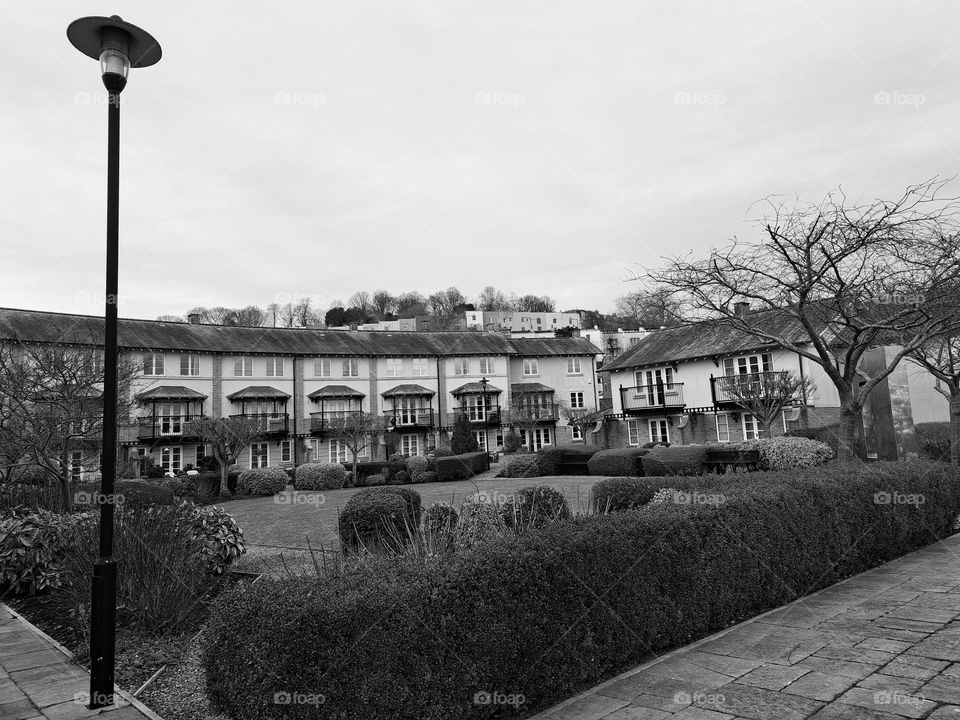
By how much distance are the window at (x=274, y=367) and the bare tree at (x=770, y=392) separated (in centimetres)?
2528

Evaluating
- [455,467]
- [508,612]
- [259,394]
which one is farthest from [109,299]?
[259,394]

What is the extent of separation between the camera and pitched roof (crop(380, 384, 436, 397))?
40656mm

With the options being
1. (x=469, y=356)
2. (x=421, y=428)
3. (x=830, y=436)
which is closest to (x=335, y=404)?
(x=421, y=428)

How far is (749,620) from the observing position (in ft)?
20.2

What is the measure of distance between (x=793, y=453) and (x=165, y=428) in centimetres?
3040

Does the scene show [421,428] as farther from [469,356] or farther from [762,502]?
[762,502]

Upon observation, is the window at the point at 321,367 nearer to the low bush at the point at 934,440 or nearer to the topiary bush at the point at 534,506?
the low bush at the point at 934,440

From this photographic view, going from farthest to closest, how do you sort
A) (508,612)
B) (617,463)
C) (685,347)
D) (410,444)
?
A: (410,444) → (685,347) → (617,463) → (508,612)

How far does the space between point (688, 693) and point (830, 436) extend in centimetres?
1968

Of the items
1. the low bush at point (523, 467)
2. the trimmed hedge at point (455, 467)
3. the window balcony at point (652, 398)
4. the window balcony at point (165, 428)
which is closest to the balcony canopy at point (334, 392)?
the window balcony at point (165, 428)

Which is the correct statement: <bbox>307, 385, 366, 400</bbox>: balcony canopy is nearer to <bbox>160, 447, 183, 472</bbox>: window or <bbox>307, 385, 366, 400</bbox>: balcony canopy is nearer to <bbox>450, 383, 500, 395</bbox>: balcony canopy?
<bbox>450, 383, 500, 395</bbox>: balcony canopy

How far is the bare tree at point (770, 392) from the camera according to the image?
81.0 feet

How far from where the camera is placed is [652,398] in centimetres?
3538

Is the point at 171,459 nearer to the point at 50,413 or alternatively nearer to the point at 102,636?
the point at 50,413
